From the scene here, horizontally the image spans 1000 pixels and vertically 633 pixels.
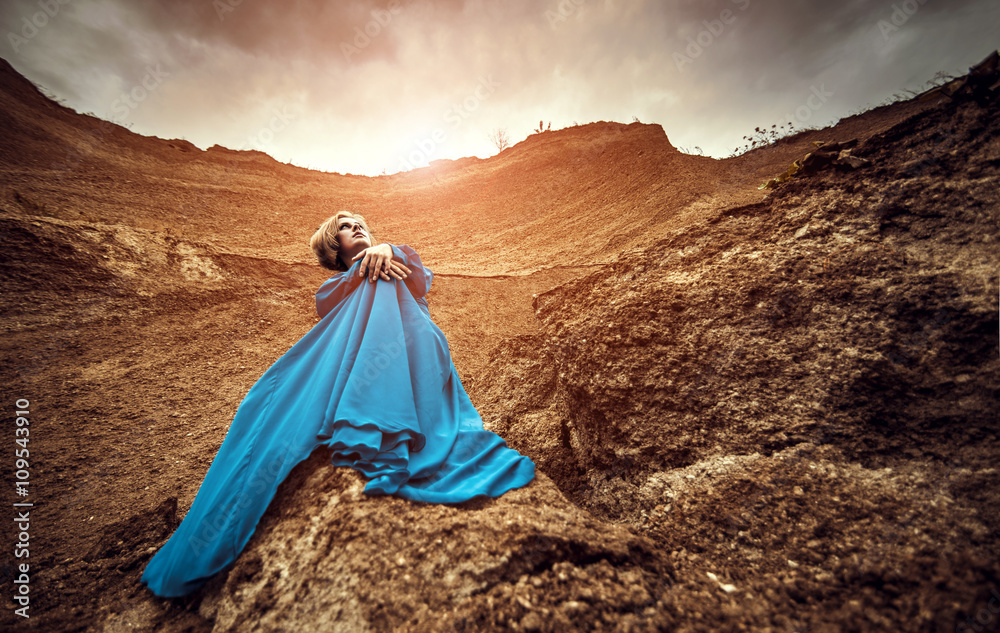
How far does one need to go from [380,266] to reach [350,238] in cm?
52

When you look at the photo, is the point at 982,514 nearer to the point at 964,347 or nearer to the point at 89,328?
the point at 964,347

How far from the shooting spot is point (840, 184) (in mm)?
1923

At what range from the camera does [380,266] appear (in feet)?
7.47

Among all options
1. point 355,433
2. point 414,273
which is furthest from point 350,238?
point 355,433

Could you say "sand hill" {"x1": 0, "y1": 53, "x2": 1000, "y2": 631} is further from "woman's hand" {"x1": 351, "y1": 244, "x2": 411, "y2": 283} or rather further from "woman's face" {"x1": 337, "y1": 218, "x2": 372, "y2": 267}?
"woman's face" {"x1": 337, "y1": 218, "x2": 372, "y2": 267}

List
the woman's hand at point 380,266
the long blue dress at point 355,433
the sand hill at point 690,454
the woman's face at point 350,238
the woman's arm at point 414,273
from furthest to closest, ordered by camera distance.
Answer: the woman's face at point 350,238 < the woman's arm at point 414,273 < the woman's hand at point 380,266 < the long blue dress at point 355,433 < the sand hill at point 690,454

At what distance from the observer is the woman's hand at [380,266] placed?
7.38ft

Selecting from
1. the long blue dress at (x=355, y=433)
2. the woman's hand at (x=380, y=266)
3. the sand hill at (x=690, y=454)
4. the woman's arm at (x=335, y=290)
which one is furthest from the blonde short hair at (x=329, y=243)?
the sand hill at (x=690, y=454)

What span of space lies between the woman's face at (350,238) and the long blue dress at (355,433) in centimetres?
53

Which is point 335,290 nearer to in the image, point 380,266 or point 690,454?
point 380,266

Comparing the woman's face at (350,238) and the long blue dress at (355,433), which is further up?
the woman's face at (350,238)

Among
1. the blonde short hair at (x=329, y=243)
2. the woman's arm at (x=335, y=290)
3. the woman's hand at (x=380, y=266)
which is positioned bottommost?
the woman's arm at (x=335, y=290)

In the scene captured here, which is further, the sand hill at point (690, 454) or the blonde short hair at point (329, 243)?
the blonde short hair at point (329, 243)

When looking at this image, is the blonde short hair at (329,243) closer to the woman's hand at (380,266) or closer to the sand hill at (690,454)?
the woman's hand at (380,266)
